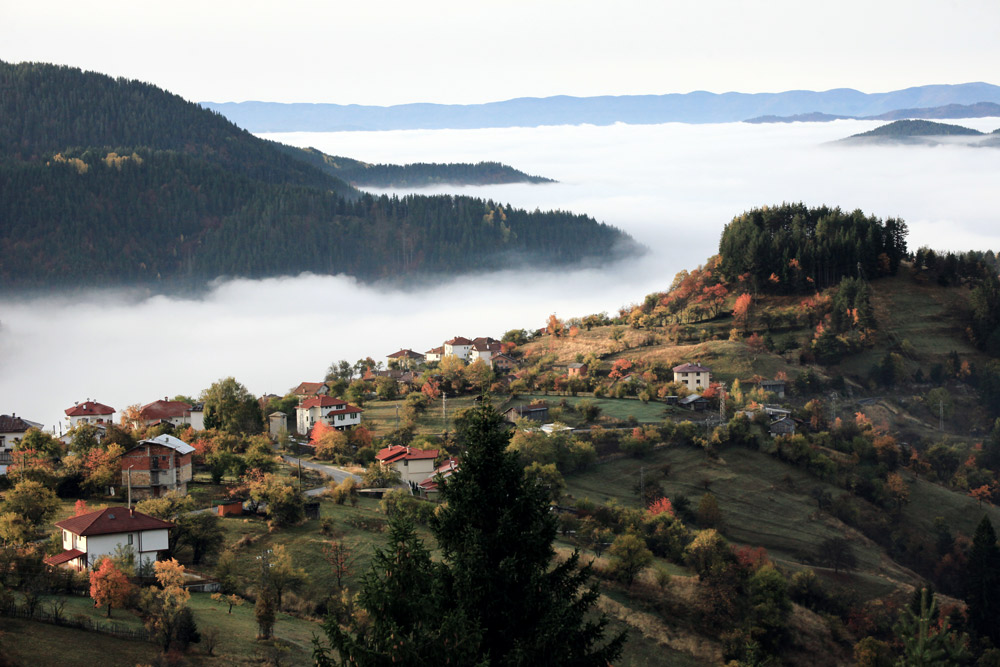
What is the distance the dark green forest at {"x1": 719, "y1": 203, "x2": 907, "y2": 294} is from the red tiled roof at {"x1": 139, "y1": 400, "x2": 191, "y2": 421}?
63278 millimetres

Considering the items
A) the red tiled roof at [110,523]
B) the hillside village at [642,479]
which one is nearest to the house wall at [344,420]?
the hillside village at [642,479]

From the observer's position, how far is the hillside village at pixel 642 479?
1773 inches

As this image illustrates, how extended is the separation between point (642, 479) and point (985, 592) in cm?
2220

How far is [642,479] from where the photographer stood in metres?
74.9

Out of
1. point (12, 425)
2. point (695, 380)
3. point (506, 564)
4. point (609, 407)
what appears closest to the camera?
point (506, 564)

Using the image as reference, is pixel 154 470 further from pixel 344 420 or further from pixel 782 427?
pixel 782 427

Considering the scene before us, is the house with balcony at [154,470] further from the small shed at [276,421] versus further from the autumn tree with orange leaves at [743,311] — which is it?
the autumn tree with orange leaves at [743,311]

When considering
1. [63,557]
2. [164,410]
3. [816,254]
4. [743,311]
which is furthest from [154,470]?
[816,254]

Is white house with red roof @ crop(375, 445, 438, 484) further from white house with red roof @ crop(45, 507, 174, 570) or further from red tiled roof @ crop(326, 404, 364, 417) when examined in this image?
white house with red roof @ crop(45, 507, 174, 570)

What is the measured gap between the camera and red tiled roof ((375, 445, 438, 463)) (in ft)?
241

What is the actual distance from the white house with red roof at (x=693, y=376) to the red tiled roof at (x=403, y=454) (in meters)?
33.6

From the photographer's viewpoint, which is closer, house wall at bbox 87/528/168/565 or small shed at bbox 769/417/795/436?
house wall at bbox 87/528/168/565

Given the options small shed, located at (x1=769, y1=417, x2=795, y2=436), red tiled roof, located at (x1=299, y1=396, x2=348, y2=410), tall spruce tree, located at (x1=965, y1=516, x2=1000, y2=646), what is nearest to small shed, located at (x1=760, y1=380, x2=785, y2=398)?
small shed, located at (x1=769, y1=417, x2=795, y2=436)

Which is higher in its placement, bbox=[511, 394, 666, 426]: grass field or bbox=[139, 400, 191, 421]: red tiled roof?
bbox=[139, 400, 191, 421]: red tiled roof
